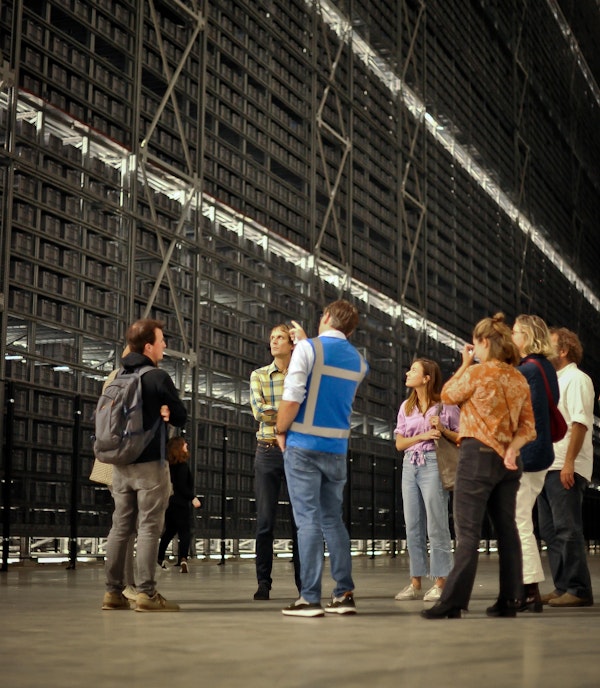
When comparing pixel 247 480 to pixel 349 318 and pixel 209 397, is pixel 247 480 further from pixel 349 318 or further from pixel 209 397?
pixel 349 318

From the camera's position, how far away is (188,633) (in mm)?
3506

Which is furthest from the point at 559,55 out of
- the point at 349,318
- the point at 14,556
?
the point at 349,318

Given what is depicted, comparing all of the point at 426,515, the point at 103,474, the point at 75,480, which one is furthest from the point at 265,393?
the point at 75,480

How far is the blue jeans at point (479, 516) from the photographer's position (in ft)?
13.5

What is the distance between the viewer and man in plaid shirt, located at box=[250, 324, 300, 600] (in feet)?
17.5

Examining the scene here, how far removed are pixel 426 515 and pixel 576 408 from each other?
1018 mm

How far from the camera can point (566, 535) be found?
4895mm

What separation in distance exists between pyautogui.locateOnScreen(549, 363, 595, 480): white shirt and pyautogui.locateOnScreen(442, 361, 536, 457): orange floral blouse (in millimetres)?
759

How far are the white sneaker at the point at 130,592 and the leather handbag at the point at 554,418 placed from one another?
1.85 m

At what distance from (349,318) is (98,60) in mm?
7886

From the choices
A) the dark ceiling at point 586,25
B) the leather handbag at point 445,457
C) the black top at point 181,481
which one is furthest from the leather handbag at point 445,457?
the dark ceiling at point 586,25

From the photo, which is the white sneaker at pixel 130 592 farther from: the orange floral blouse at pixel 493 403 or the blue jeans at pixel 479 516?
the orange floral blouse at pixel 493 403

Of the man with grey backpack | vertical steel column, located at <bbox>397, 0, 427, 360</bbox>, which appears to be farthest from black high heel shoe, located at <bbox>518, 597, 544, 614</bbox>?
vertical steel column, located at <bbox>397, 0, 427, 360</bbox>

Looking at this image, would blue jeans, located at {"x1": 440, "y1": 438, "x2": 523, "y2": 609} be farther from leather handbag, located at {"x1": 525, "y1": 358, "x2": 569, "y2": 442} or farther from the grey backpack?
the grey backpack
